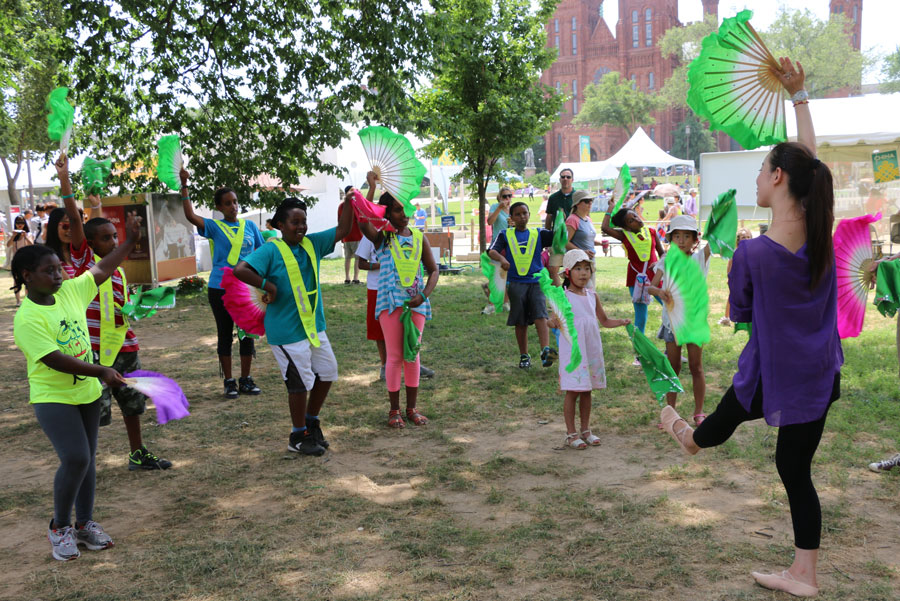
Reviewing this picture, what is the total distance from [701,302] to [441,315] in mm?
6507

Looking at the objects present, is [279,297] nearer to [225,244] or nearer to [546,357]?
[225,244]

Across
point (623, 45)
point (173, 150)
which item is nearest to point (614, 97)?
point (623, 45)

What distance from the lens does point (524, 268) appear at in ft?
25.2

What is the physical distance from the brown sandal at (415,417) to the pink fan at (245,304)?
149 cm

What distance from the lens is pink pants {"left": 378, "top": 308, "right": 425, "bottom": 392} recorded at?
600 cm

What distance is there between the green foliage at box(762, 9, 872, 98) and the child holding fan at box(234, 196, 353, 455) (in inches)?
2701

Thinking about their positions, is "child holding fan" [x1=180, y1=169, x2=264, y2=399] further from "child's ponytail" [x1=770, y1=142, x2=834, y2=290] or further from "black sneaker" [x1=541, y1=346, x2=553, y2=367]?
"child's ponytail" [x1=770, y1=142, x2=834, y2=290]

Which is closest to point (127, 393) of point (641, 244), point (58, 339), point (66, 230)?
point (66, 230)

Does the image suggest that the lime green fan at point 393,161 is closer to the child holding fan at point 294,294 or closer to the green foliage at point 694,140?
the child holding fan at point 294,294

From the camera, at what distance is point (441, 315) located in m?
11.6

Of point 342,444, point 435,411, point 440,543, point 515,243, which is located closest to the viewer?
point 440,543

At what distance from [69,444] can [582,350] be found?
130 inches

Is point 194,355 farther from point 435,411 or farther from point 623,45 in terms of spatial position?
point 623,45

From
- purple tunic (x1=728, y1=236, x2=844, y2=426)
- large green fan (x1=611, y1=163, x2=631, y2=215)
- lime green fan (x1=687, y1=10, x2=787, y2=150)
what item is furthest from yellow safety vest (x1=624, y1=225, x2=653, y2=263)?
purple tunic (x1=728, y1=236, x2=844, y2=426)
